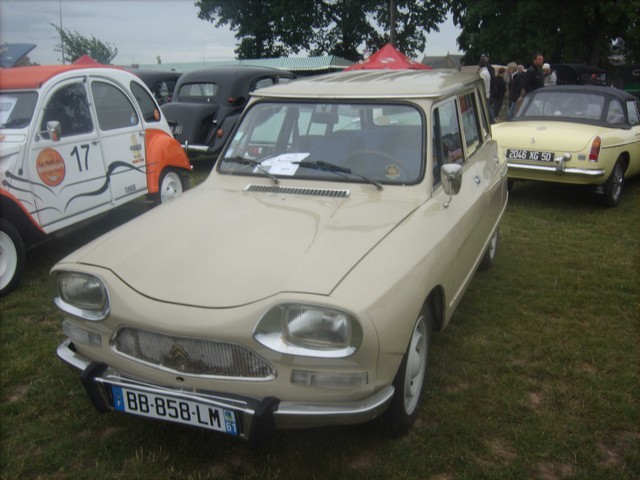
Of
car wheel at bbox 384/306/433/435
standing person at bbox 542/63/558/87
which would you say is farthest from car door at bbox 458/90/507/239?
standing person at bbox 542/63/558/87

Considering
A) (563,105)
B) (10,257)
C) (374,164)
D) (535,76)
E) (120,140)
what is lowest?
(10,257)

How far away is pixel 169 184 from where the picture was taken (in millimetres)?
6926

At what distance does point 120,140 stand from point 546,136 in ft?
17.2

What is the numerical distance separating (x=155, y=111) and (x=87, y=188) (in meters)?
1.64

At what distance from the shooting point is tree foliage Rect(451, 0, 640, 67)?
28.2 meters

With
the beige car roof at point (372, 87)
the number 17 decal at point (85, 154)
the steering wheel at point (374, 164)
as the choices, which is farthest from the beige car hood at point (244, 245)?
the number 17 decal at point (85, 154)

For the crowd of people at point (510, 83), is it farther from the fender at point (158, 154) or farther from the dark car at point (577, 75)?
the fender at point (158, 154)

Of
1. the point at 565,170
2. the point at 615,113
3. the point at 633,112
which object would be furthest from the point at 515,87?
the point at 565,170

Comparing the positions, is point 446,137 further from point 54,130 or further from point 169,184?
point 169,184

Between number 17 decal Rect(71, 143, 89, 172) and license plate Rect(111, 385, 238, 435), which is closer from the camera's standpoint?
license plate Rect(111, 385, 238, 435)

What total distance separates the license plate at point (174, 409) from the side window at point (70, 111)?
358cm

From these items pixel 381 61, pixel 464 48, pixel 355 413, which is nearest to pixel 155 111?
pixel 355 413

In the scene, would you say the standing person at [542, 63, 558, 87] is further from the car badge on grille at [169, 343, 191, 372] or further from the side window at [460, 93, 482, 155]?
the car badge on grille at [169, 343, 191, 372]

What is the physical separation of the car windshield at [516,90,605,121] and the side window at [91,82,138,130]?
215 inches
